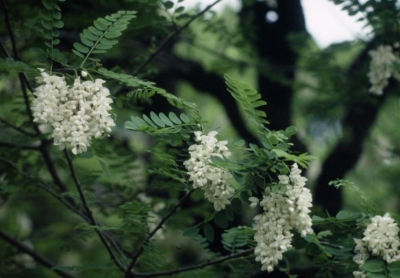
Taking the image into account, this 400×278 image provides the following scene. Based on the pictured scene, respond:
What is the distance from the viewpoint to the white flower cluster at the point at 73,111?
7.00ft

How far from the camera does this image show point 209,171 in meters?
2.19

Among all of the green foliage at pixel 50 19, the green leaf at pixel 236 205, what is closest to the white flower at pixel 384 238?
the green leaf at pixel 236 205

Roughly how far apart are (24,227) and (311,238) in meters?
6.73

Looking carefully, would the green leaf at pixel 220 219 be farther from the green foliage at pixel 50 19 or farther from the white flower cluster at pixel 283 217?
the green foliage at pixel 50 19

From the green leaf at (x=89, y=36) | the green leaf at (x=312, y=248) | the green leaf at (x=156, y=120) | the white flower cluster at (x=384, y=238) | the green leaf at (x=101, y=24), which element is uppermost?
the green leaf at (x=101, y=24)

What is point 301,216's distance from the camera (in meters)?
2.15

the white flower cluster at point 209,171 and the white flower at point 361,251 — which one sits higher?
the white flower cluster at point 209,171

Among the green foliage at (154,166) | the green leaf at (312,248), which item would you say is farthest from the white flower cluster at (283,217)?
the green leaf at (312,248)

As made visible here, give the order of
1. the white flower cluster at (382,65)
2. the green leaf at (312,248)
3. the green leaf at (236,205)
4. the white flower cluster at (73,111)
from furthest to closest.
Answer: the white flower cluster at (382,65)
the green leaf at (312,248)
the green leaf at (236,205)
the white flower cluster at (73,111)

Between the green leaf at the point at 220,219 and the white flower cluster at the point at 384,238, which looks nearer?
the white flower cluster at the point at 384,238

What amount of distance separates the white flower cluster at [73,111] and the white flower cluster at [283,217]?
0.64 m

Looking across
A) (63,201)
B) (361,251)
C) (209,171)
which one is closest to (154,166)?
(63,201)

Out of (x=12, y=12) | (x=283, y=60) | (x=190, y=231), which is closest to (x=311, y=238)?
(x=190, y=231)

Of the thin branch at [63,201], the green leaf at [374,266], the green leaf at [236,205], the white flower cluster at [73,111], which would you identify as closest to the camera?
the white flower cluster at [73,111]
